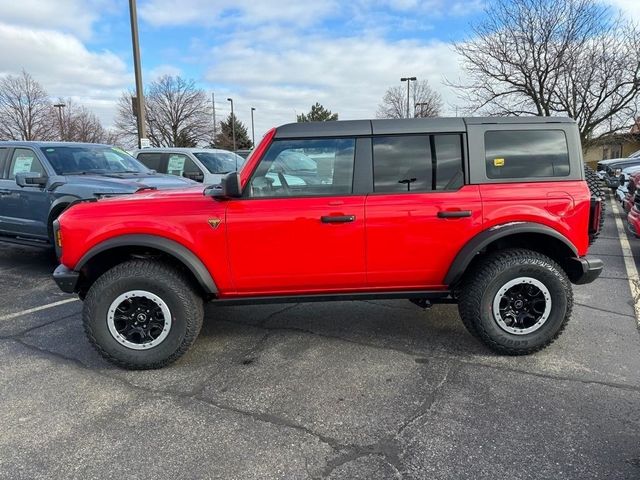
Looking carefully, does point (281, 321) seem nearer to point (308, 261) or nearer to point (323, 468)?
point (308, 261)

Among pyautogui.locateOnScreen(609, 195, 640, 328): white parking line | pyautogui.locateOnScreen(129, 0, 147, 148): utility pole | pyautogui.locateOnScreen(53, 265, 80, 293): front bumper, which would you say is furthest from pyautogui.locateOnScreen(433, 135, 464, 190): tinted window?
pyautogui.locateOnScreen(129, 0, 147, 148): utility pole

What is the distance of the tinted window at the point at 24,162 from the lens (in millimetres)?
6934

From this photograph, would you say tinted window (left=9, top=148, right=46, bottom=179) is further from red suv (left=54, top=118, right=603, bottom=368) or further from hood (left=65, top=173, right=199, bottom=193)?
red suv (left=54, top=118, right=603, bottom=368)

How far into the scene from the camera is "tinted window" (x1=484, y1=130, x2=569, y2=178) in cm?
356

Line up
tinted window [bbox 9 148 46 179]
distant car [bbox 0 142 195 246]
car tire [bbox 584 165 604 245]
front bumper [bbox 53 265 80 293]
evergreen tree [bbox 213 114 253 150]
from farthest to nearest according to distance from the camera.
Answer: evergreen tree [bbox 213 114 253 150] < tinted window [bbox 9 148 46 179] < distant car [bbox 0 142 195 246] < car tire [bbox 584 165 604 245] < front bumper [bbox 53 265 80 293]

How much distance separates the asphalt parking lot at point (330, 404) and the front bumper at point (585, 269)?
1.94 ft

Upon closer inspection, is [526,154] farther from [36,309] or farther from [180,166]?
[180,166]

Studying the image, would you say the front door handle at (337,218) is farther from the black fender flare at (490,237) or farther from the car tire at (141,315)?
the car tire at (141,315)

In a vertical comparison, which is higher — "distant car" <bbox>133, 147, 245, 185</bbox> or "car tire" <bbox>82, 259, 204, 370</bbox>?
"distant car" <bbox>133, 147, 245, 185</bbox>

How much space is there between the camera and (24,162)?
7062mm

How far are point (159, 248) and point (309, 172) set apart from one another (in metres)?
1.22

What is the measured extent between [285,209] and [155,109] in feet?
156

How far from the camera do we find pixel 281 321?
15.0ft

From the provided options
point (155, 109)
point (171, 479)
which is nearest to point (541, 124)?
point (171, 479)
